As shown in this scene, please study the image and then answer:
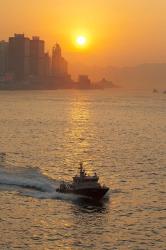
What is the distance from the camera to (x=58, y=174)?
74875 mm

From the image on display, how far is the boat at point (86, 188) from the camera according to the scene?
6003cm

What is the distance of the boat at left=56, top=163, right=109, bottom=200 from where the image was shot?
60.0 m

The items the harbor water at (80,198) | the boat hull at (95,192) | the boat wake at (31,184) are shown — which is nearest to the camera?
the harbor water at (80,198)

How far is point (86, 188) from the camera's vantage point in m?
60.4

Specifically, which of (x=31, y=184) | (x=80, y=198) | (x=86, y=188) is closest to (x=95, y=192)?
(x=86, y=188)

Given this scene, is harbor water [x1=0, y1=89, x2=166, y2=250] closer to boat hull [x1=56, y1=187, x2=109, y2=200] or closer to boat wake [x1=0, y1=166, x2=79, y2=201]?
boat wake [x1=0, y1=166, x2=79, y2=201]

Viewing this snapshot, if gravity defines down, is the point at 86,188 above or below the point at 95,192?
above

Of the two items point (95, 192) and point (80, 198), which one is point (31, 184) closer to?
point (80, 198)

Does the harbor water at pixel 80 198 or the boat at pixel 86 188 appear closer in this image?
the harbor water at pixel 80 198

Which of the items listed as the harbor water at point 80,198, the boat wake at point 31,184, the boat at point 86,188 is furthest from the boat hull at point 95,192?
the boat wake at point 31,184

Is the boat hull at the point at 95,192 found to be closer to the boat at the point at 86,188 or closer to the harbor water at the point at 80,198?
the boat at the point at 86,188

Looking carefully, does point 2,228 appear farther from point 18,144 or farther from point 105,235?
point 18,144

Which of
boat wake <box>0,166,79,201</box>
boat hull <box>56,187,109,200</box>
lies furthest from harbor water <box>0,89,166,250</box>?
boat hull <box>56,187,109,200</box>

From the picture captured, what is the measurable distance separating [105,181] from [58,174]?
756cm
